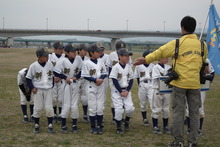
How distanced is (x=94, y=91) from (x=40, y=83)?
4.63 ft

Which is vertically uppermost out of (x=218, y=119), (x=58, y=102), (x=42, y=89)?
(x=42, y=89)

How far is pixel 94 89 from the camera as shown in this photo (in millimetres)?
6844

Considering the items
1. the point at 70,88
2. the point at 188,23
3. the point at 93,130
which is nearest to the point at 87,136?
the point at 93,130

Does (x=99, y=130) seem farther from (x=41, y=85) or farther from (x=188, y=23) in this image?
(x=188, y=23)

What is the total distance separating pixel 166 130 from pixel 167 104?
721 millimetres

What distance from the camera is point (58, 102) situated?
7934 mm

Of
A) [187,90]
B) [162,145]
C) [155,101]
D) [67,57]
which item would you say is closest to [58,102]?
[67,57]

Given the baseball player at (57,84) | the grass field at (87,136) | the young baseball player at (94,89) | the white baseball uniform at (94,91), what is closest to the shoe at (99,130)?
the young baseball player at (94,89)

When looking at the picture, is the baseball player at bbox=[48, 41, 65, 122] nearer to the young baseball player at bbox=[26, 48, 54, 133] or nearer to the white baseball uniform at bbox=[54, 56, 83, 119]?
the white baseball uniform at bbox=[54, 56, 83, 119]

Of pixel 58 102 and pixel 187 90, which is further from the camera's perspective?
pixel 58 102

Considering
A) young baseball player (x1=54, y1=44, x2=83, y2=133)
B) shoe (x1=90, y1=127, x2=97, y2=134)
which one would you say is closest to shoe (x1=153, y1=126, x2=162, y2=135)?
shoe (x1=90, y1=127, x2=97, y2=134)

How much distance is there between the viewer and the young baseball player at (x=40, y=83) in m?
6.62

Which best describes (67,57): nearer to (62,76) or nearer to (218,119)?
(62,76)

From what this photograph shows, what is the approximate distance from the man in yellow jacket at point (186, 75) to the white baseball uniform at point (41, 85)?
2805 millimetres
